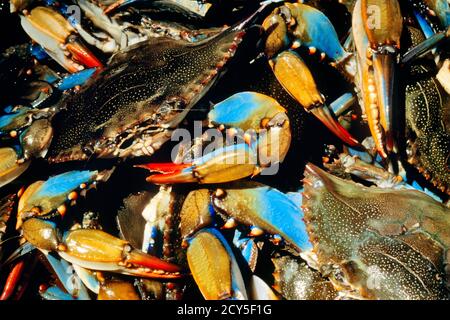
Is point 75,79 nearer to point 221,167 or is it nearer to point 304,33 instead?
point 221,167

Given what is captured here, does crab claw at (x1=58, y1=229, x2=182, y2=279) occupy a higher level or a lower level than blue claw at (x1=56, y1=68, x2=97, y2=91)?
lower

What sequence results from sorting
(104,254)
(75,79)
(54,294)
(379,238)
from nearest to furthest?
1. (379,238)
2. (104,254)
3. (54,294)
4. (75,79)

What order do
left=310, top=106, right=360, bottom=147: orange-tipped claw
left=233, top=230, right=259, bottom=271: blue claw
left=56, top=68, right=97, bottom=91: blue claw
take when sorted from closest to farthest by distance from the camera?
left=310, top=106, right=360, bottom=147: orange-tipped claw < left=233, top=230, right=259, bottom=271: blue claw < left=56, top=68, right=97, bottom=91: blue claw

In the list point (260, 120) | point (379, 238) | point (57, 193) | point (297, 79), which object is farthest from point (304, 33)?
point (57, 193)

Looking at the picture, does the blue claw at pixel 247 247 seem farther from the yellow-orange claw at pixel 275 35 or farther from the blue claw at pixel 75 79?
the blue claw at pixel 75 79

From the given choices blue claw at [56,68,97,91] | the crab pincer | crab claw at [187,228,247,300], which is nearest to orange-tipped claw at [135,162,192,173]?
the crab pincer

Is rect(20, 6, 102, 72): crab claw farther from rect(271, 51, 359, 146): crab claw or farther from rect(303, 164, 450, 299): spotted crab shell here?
rect(303, 164, 450, 299): spotted crab shell
